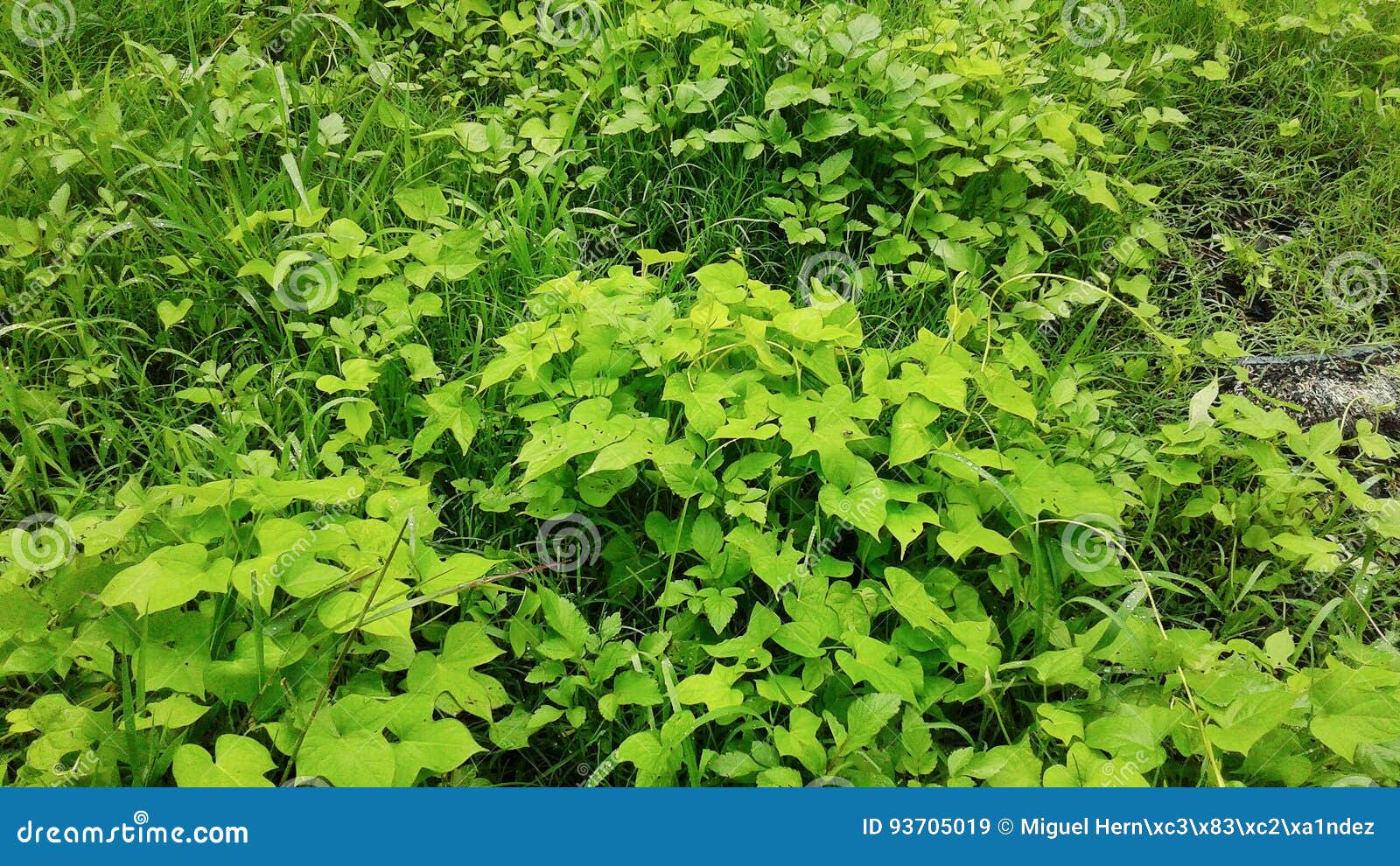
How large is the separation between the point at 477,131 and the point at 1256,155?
2.67 metres

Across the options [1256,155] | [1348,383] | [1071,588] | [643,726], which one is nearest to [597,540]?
[643,726]

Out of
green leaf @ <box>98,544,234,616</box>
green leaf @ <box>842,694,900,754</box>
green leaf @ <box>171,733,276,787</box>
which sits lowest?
green leaf @ <box>842,694,900,754</box>

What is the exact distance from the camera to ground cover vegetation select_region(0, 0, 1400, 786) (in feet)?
5.28

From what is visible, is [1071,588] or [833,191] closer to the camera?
[1071,588]

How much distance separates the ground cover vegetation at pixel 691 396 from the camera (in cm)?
161

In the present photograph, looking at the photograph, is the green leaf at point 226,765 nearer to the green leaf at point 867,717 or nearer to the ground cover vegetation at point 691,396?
the ground cover vegetation at point 691,396

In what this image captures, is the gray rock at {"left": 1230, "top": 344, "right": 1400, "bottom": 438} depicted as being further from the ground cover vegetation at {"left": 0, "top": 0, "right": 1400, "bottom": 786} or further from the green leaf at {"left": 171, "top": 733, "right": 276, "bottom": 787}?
the green leaf at {"left": 171, "top": 733, "right": 276, "bottom": 787}

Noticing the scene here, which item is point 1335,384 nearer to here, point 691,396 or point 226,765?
point 691,396

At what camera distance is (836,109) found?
9.09ft

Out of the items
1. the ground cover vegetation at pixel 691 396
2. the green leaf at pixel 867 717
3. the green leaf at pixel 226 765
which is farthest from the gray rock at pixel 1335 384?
the green leaf at pixel 226 765

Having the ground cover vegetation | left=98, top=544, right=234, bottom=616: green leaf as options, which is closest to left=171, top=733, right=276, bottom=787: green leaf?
the ground cover vegetation

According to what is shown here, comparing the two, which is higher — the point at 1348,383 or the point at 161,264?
the point at 161,264

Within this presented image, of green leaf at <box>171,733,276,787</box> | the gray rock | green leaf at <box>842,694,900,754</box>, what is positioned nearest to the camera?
green leaf at <box>171,733,276,787</box>

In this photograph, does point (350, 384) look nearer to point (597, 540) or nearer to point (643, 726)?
point (597, 540)
